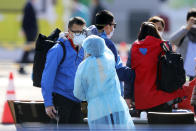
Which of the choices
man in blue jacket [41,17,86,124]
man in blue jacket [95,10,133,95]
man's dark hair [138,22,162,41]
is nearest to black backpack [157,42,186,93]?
man's dark hair [138,22,162,41]

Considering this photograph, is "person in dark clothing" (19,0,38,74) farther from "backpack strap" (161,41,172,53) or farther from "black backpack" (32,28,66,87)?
"backpack strap" (161,41,172,53)

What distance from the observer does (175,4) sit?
48.9 metres

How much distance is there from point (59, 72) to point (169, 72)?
1.11 metres

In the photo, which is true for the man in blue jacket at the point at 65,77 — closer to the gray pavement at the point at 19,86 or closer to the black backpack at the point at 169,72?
the black backpack at the point at 169,72

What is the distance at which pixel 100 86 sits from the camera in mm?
5848

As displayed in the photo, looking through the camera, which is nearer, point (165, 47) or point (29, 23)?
point (165, 47)

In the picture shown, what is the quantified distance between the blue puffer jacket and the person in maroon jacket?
0.63 meters

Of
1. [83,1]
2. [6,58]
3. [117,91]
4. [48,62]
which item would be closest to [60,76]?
[48,62]

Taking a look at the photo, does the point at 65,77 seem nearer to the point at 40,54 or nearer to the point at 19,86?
the point at 40,54

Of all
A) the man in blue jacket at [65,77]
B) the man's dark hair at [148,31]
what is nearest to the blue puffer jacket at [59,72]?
the man in blue jacket at [65,77]

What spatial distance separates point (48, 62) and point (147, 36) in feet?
3.62

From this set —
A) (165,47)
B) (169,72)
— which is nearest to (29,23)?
(165,47)

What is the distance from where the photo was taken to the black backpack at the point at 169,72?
683 centimetres

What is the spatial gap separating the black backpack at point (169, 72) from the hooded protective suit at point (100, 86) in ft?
3.45
